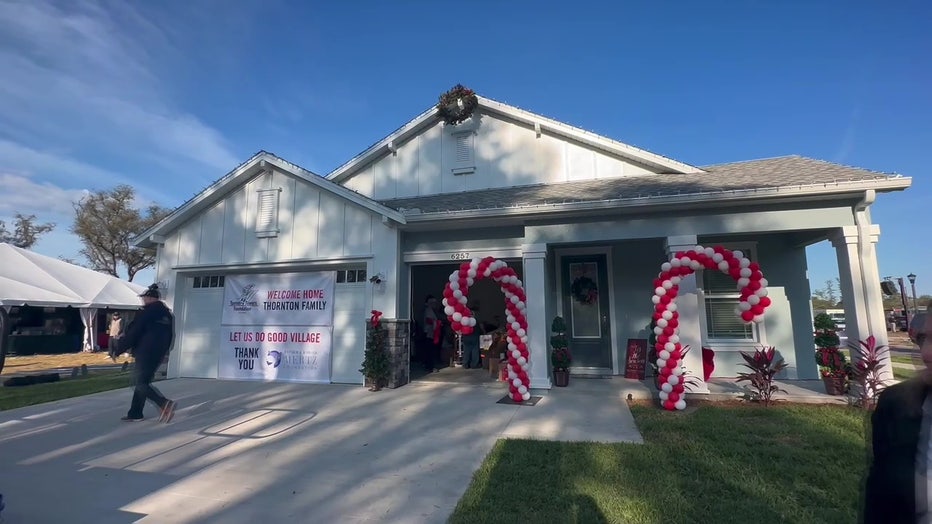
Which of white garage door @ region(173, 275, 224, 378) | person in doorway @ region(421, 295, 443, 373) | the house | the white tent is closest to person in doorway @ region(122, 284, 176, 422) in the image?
the house

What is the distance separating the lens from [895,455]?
1.45 metres

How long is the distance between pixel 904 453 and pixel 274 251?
9.87 m

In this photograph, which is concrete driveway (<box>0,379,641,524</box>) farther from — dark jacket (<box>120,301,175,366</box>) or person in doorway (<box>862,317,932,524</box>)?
person in doorway (<box>862,317,932,524</box>)

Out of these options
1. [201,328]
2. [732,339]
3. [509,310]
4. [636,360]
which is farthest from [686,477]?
[201,328]

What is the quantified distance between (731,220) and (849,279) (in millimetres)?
2018

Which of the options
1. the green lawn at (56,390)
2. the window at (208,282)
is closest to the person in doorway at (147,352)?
the green lawn at (56,390)

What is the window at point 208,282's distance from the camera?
1036 cm

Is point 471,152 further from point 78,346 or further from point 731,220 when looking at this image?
point 78,346

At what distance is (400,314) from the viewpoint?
358 inches

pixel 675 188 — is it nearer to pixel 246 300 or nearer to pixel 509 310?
pixel 509 310

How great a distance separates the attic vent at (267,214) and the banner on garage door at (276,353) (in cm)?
207

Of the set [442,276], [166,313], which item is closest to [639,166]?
[442,276]

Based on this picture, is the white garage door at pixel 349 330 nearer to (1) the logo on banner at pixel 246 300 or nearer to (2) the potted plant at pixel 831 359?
(1) the logo on banner at pixel 246 300

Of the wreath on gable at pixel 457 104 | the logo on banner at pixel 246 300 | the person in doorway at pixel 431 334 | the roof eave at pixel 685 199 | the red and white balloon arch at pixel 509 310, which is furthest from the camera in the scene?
the person in doorway at pixel 431 334
